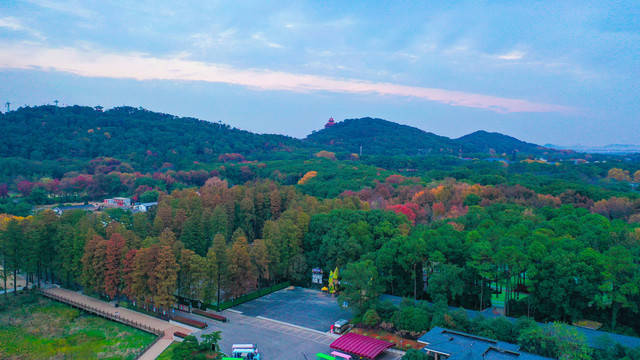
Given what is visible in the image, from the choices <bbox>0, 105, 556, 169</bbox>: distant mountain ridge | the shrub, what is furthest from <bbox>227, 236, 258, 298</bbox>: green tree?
<bbox>0, 105, 556, 169</bbox>: distant mountain ridge

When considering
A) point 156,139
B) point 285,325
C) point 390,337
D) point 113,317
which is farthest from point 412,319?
point 156,139

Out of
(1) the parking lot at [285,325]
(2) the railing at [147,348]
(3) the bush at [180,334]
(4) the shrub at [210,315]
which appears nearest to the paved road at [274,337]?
(1) the parking lot at [285,325]

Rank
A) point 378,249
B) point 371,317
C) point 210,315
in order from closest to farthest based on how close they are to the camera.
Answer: point 371,317, point 210,315, point 378,249

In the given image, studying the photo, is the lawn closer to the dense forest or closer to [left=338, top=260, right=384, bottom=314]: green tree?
the dense forest

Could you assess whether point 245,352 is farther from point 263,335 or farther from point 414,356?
point 414,356

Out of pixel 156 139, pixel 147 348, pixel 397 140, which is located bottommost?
pixel 147 348

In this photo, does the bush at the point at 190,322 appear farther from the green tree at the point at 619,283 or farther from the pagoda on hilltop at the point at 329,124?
the pagoda on hilltop at the point at 329,124

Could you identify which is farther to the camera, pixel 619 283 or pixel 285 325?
pixel 285 325

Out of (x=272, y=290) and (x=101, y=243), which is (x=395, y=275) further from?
(x=101, y=243)
